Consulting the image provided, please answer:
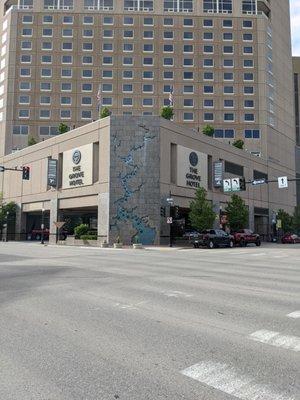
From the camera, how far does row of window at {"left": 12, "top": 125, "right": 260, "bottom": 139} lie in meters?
78.5

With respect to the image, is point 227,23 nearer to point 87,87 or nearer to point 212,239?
point 87,87

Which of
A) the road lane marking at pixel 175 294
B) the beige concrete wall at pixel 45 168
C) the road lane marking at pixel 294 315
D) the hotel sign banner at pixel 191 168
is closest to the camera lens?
the road lane marking at pixel 294 315

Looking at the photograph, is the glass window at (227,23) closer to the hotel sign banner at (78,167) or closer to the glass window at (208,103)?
the glass window at (208,103)

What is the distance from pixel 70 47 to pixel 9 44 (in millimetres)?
10618

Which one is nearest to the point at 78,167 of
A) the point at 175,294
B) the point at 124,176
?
the point at 124,176

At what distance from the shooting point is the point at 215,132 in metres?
78.8

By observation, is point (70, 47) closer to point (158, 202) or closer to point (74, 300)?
point (158, 202)

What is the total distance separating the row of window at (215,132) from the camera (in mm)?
78500

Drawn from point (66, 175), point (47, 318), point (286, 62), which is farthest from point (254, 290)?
point (286, 62)

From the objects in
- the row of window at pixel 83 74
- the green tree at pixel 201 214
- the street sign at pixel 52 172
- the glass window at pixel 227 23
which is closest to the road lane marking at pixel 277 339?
the green tree at pixel 201 214

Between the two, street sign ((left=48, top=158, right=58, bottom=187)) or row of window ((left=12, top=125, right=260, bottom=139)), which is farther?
row of window ((left=12, top=125, right=260, bottom=139))

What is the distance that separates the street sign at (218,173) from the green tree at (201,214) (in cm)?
1017

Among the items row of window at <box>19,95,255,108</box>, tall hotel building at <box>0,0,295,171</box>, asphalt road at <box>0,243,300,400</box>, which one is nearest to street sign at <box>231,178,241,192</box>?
tall hotel building at <box>0,0,295,171</box>

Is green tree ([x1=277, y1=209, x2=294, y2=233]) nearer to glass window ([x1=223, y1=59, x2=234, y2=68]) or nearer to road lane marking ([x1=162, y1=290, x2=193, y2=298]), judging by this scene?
glass window ([x1=223, y1=59, x2=234, y2=68])
